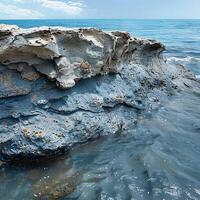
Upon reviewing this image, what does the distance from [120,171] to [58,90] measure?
210 centimetres

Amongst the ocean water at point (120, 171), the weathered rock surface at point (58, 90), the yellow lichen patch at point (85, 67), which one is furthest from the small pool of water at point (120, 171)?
the yellow lichen patch at point (85, 67)

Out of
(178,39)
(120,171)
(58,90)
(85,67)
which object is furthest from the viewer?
(178,39)

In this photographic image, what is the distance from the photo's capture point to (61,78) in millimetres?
6906

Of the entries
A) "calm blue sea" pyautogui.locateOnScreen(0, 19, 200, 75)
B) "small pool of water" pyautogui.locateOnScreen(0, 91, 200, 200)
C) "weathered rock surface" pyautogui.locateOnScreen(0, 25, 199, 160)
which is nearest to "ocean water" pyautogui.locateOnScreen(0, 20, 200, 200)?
"small pool of water" pyautogui.locateOnScreen(0, 91, 200, 200)

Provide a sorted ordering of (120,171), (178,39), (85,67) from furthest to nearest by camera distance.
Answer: (178,39)
(85,67)
(120,171)

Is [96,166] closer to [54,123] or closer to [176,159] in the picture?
[54,123]

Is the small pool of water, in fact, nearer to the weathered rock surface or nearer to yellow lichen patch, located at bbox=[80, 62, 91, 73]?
the weathered rock surface

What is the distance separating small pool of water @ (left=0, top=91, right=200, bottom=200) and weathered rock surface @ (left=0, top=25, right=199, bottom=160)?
0.95ft

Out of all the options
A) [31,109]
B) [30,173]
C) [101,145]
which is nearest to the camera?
[30,173]

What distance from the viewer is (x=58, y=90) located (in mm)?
7008

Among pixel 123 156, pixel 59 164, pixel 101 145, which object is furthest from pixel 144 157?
pixel 59 164

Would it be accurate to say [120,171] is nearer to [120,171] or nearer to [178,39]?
[120,171]

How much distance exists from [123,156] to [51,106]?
1.76 meters

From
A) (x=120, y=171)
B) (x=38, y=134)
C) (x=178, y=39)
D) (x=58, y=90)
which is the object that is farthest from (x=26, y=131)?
(x=178, y=39)
